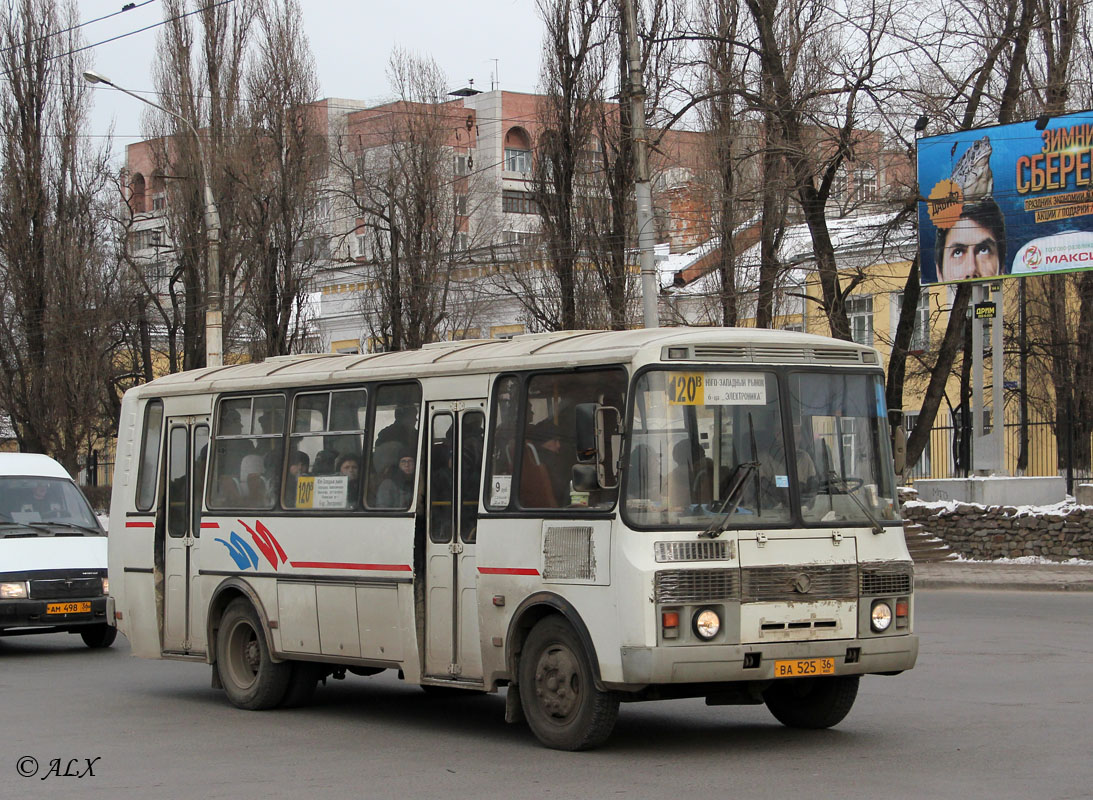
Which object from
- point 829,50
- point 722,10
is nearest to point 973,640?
point 829,50

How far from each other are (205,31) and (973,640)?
3773cm

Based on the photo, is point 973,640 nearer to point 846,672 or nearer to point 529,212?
point 846,672

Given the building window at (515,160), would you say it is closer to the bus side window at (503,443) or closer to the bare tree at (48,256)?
the bare tree at (48,256)

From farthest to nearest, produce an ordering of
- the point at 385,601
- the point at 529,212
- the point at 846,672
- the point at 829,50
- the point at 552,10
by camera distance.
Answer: the point at 529,212
the point at 552,10
the point at 829,50
the point at 385,601
the point at 846,672

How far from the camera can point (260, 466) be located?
41.4 ft

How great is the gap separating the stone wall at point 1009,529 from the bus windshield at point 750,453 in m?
18.6

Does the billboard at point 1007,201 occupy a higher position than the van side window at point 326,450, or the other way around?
the billboard at point 1007,201

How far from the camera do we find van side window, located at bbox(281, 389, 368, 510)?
11.6 metres

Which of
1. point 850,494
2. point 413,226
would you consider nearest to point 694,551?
point 850,494

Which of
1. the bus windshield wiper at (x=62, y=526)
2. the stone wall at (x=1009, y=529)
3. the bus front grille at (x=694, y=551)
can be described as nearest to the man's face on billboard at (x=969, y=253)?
the stone wall at (x=1009, y=529)

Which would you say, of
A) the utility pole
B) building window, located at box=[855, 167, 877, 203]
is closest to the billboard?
building window, located at box=[855, 167, 877, 203]

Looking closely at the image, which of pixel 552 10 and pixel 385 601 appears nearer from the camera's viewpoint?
pixel 385 601

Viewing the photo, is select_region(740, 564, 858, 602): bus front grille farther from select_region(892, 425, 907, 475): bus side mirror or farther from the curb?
the curb

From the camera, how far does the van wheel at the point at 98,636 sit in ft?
58.3
